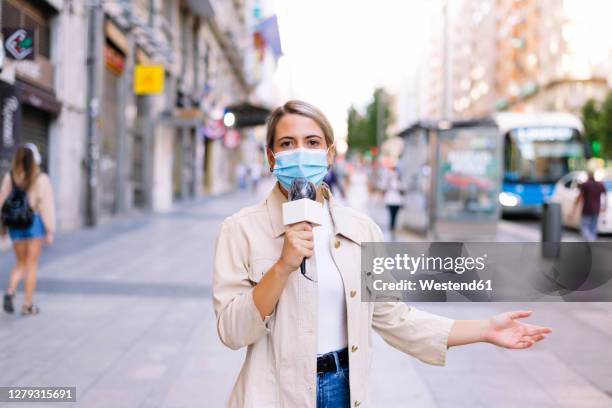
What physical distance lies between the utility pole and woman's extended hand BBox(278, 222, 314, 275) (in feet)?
46.8

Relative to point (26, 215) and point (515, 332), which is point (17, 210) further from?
point (515, 332)

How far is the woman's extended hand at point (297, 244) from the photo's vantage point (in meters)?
1.70

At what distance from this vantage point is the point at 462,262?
2141 millimetres

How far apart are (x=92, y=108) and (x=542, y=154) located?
1391cm

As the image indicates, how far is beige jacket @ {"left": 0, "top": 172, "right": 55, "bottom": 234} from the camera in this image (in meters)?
6.88

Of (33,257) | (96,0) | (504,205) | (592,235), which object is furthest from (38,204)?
(504,205)

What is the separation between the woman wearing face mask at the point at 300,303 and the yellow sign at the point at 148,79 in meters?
17.3

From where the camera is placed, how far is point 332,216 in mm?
2043

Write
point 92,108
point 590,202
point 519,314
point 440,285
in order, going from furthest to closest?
point 92,108 → point 590,202 → point 440,285 → point 519,314

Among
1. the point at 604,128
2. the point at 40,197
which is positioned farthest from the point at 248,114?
the point at 604,128

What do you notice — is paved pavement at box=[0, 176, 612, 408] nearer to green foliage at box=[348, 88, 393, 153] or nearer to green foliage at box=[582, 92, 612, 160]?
green foliage at box=[582, 92, 612, 160]

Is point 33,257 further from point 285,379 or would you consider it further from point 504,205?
point 504,205

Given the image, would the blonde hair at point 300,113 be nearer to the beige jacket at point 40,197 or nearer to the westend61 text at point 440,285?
the westend61 text at point 440,285

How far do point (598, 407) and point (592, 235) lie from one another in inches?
388
